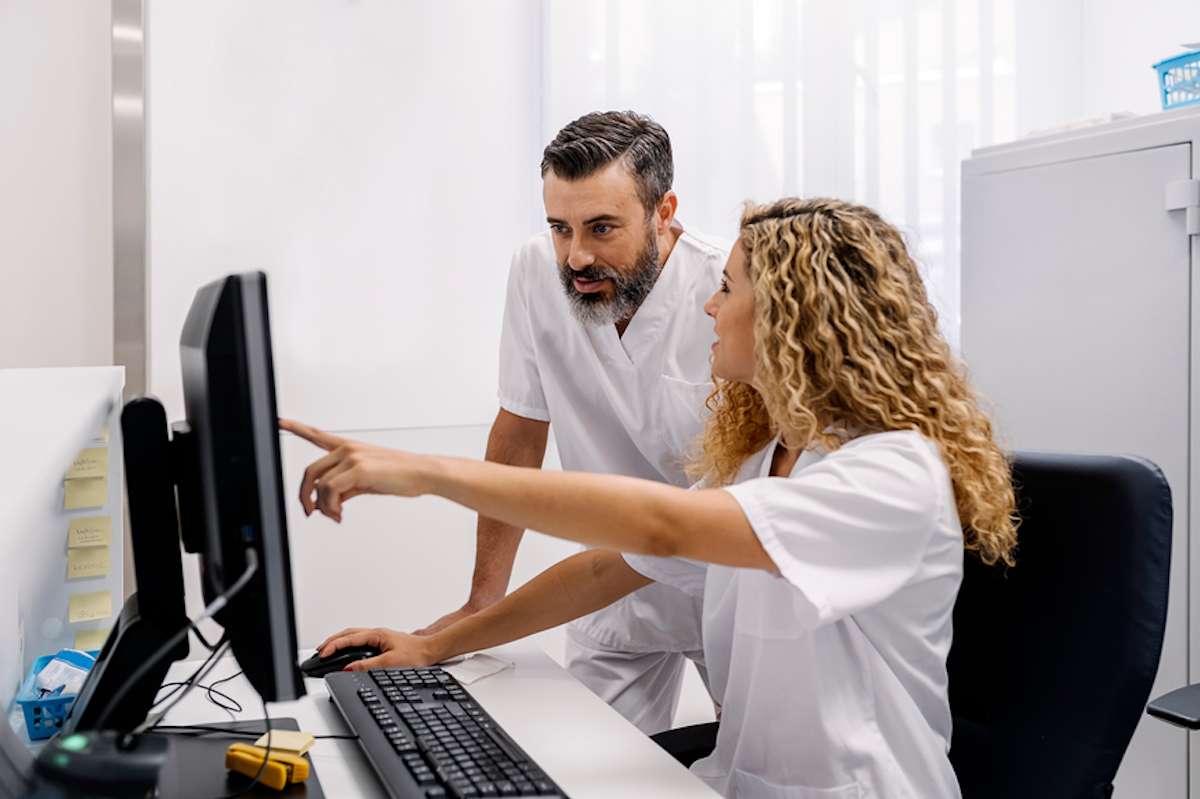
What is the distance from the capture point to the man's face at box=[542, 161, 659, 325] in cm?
162

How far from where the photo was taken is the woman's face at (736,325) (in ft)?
3.88

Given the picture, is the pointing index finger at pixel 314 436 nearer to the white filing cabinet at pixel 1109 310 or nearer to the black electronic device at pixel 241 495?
the black electronic device at pixel 241 495

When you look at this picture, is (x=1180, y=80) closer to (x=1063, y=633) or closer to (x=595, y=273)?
(x=595, y=273)

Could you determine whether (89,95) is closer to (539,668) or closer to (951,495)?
(539,668)

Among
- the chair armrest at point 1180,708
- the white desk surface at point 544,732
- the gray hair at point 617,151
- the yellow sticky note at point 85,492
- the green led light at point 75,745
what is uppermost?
the gray hair at point 617,151

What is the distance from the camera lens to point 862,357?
1094 mm

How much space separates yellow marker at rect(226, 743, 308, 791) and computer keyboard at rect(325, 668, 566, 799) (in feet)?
0.21

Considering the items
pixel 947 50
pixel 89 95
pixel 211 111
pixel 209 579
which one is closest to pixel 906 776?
pixel 209 579

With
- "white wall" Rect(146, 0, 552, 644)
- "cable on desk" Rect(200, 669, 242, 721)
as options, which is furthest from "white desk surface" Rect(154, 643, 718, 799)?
"white wall" Rect(146, 0, 552, 644)

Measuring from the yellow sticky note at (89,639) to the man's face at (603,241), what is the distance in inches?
31.7

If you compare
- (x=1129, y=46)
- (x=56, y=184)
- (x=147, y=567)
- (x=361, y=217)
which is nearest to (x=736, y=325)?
(x=147, y=567)

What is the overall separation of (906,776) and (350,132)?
5.75ft

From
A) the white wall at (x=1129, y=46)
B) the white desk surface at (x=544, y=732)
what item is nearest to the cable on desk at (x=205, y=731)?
the white desk surface at (x=544, y=732)

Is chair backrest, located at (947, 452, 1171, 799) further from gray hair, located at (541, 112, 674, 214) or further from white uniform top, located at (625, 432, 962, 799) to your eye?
gray hair, located at (541, 112, 674, 214)
